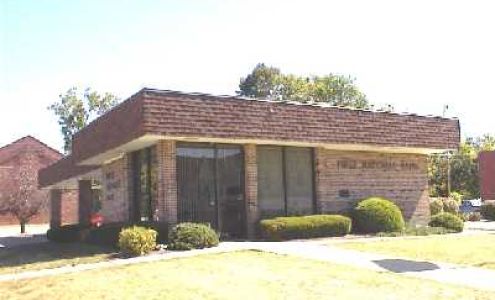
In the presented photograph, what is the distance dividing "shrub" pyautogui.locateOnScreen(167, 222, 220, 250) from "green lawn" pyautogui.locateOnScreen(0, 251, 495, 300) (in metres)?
2.41

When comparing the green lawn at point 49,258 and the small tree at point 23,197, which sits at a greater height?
the small tree at point 23,197

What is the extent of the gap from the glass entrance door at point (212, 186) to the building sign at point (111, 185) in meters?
5.17

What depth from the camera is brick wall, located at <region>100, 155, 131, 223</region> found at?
2312 cm

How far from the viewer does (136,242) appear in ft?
53.0

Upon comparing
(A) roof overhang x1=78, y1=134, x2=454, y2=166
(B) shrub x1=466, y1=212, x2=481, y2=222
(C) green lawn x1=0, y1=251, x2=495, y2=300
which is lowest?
(B) shrub x1=466, y1=212, x2=481, y2=222

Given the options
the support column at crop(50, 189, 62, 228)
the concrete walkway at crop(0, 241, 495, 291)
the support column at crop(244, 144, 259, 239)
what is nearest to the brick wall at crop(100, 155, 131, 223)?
the support column at crop(244, 144, 259, 239)

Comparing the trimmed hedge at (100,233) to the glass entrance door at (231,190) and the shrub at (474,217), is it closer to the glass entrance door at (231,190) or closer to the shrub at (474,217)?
the glass entrance door at (231,190)

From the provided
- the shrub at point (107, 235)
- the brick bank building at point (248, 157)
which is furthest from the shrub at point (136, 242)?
the brick bank building at point (248, 157)

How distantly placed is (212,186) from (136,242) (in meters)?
4.84

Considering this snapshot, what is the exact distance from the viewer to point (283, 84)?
6888cm

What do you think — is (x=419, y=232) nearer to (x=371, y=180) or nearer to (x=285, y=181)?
(x=371, y=180)

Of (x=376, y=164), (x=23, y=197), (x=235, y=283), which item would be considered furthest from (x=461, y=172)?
(x=235, y=283)

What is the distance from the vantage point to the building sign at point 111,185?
81.3 ft

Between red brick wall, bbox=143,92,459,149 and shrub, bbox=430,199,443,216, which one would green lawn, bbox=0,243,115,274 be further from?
shrub, bbox=430,199,443,216
